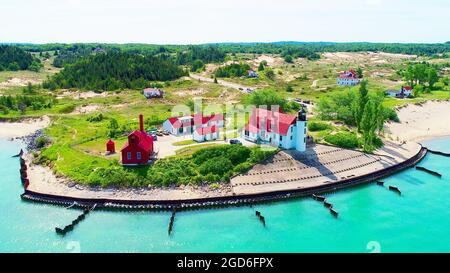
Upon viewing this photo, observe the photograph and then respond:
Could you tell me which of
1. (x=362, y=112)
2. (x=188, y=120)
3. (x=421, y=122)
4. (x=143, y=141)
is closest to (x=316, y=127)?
(x=362, y=112)

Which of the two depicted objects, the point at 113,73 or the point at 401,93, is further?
the point at 113,73

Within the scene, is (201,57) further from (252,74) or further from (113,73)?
(113,73)

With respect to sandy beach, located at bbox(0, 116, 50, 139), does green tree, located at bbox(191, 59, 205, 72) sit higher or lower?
higher

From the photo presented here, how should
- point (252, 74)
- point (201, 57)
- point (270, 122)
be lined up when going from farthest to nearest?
point (201, 57), point (252, 74), point (270, 122)

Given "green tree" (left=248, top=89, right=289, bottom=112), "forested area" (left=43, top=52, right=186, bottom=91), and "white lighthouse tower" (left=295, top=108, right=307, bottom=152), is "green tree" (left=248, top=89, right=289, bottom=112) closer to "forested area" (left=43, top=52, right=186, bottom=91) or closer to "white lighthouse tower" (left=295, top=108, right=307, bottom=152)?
"white lighthouse tower" (left=295, top=108, right=307, bottom=152)

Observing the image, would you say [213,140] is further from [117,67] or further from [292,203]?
[117,67]

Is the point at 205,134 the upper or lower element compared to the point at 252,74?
lower

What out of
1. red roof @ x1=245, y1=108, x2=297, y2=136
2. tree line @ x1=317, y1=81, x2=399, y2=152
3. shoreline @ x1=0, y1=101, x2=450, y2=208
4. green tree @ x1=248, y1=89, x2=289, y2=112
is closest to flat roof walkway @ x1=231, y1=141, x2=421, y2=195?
shoreline @ x1=0, y1=101, x2=450, y2=208

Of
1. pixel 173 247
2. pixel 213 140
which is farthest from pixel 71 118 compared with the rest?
pixel 173 247

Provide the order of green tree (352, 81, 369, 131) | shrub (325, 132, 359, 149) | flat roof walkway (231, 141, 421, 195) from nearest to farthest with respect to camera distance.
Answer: flat roof walkway (231, 141, 421, 195) → shrub (325, 132, 359, 149) → green tree (352, 81, 369, 131)
